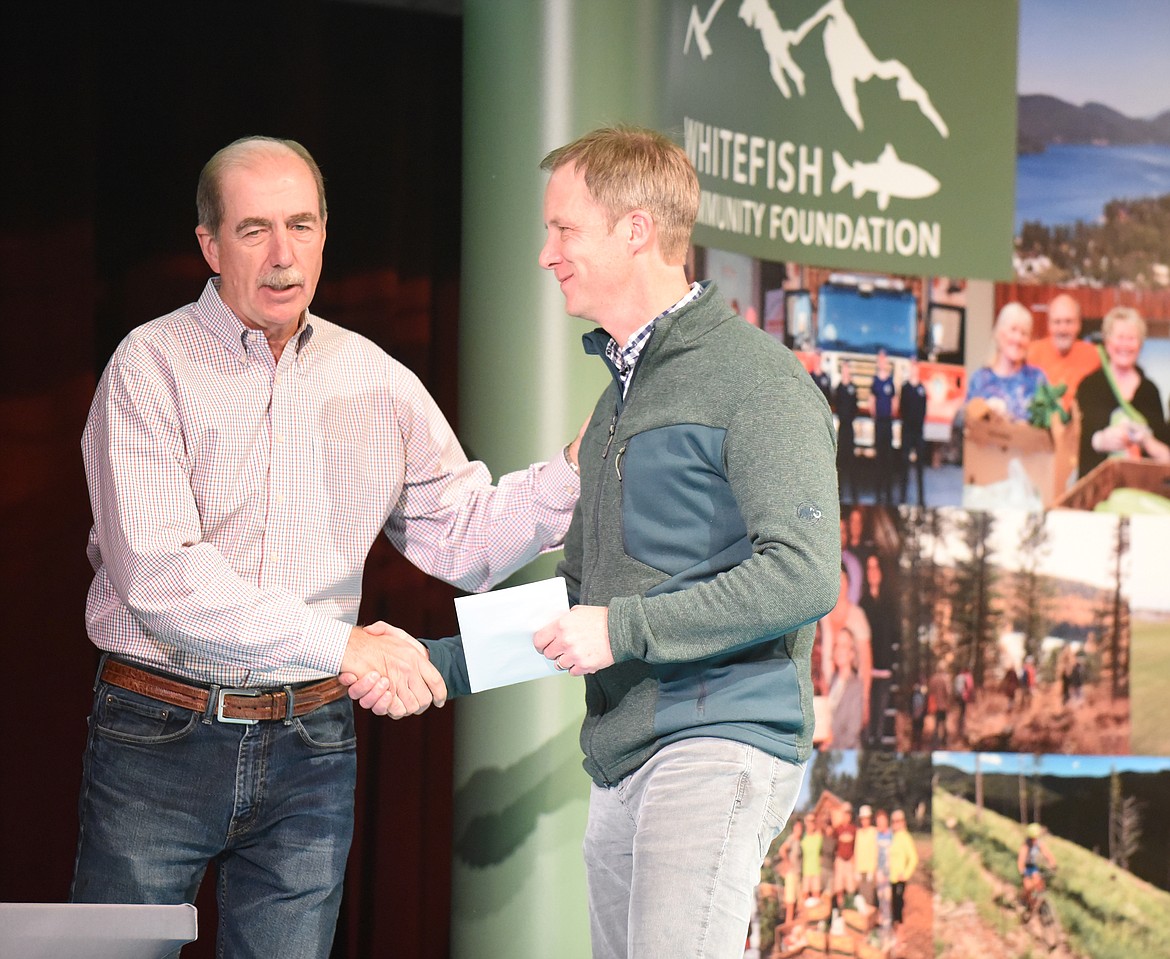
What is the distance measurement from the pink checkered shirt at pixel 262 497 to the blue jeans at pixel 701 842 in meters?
0.76

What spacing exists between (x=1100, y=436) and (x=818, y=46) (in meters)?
1.44

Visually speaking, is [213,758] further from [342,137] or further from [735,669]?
[342,137]

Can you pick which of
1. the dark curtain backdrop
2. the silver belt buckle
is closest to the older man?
the dark curtain backdrop

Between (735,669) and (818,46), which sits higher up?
(818,46)

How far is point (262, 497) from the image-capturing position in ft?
8.58

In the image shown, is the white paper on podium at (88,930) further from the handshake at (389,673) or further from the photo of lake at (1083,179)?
the photo of lake at (1083,179)

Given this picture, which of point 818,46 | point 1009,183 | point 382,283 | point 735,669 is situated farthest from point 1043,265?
point 735,669

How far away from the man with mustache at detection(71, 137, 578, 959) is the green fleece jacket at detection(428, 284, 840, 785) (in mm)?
487

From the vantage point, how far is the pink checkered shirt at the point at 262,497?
8.02 ft

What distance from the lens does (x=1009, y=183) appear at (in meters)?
4.11

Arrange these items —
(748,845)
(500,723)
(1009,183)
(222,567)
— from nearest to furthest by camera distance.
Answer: (748,845) → (222,567) → (500,723) → (1009,183)

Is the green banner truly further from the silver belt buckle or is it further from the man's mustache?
the silver belt buckle

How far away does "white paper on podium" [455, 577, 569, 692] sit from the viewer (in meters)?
2.12

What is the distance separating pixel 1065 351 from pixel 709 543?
2.43 m
